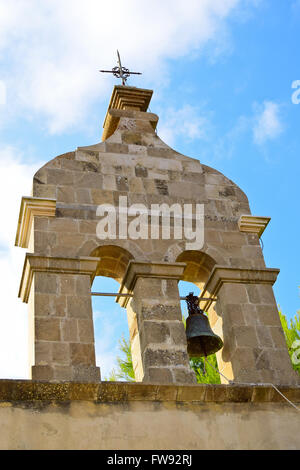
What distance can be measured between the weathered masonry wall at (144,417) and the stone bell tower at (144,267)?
1.11ft

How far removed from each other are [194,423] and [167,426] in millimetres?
240

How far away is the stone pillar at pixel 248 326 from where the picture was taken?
7.02 m

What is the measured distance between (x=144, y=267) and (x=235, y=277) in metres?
0.97

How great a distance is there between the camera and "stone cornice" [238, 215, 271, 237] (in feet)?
27.1

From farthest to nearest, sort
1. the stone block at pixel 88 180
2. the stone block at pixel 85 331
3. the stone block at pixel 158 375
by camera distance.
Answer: the stone block at pixel 88 180 → the stone block at pixel 85 331 → the stone block at pixel 158 375

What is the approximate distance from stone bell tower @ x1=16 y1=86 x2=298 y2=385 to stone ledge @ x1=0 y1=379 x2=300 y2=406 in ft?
1.02

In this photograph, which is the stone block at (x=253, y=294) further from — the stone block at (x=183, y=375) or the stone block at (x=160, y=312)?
the stone block at (x=183, y=375)

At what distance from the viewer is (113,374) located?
18.8 meters

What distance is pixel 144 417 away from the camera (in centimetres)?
614

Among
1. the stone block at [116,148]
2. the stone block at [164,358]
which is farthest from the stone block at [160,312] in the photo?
the stone block at [116,148]

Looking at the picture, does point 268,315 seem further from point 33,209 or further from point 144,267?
point 33,209

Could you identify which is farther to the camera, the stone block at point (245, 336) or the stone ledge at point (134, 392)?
the stone block at point (245, 336)

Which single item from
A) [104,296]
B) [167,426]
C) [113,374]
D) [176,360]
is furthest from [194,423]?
[113,374]

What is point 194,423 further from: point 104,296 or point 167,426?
point 104,296
